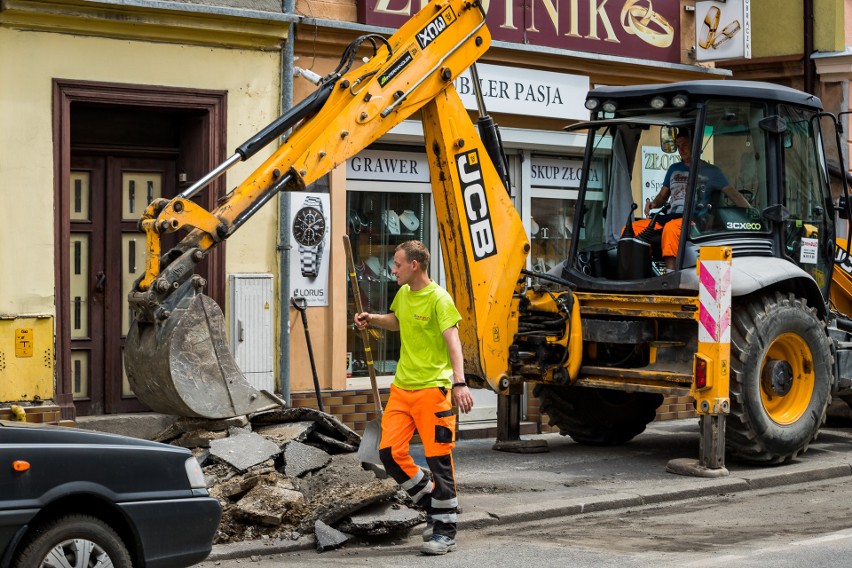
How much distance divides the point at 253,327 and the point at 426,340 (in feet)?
13.3

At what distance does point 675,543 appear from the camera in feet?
28.6

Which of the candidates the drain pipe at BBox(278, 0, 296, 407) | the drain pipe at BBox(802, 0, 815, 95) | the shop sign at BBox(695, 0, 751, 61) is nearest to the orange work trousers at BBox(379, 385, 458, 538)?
the drain pipe at BBox(278, 0, 296, 407)

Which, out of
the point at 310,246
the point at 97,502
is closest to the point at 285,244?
the point at 310,246

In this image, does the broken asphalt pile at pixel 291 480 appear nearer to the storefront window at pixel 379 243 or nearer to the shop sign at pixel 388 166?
the storefront window at pixel 379 243

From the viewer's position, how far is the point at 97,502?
638 centimetres

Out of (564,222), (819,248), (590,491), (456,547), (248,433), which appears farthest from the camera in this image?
(564,222)

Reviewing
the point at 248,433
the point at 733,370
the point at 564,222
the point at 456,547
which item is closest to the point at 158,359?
the point at 248,433

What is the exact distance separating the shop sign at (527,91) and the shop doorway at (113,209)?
8.81ft

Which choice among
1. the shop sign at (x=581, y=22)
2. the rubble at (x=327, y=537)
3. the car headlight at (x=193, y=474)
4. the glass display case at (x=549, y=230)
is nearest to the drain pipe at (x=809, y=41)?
the shop sign at (x=581, y=22)

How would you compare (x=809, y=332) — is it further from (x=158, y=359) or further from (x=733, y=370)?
(x=158, y=359)

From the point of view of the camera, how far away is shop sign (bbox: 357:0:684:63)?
13.3 meters

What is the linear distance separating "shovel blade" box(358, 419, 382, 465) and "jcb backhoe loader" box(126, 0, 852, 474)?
7.23ft

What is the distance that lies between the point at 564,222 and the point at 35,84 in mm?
6152

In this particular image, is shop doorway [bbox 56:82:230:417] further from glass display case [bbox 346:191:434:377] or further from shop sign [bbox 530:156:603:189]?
shop sign [bbox 530:156:603:189]
